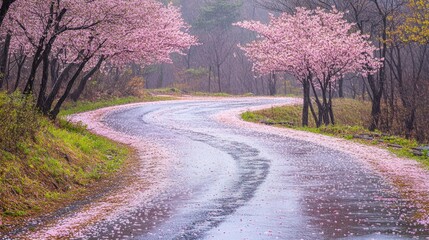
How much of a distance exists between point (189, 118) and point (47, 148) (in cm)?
1883

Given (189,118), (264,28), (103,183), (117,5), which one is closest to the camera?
(103,183)

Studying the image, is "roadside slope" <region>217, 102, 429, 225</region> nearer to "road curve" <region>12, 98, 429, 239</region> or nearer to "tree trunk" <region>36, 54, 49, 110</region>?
"road curve" <region>12, 98, 429, 239</region>

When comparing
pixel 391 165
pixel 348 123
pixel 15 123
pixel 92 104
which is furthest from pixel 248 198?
pixel 348 123

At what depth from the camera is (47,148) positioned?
1520 centimetres

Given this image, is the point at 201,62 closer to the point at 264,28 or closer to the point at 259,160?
the point at 264,28

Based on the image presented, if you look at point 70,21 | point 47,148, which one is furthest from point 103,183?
point 70,21

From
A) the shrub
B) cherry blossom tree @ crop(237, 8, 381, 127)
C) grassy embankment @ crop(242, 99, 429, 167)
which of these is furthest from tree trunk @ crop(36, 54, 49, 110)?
cherry blossom tree @ crop(237, 8, 381, 127)

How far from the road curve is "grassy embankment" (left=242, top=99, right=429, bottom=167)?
7.45 ft

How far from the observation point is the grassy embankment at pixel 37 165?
11.3m

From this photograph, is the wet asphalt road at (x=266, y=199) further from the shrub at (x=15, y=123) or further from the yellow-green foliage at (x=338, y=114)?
the yellow-green foliage at (x=338, y=114)

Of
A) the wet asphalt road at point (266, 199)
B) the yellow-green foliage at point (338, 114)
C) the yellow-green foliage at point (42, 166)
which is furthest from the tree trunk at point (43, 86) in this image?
the yellow-green foliage at point (338, 114)

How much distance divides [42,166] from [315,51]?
21081mm

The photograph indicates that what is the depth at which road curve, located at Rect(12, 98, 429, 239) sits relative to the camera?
892 cm

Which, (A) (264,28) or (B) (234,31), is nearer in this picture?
(A) (264,28)
